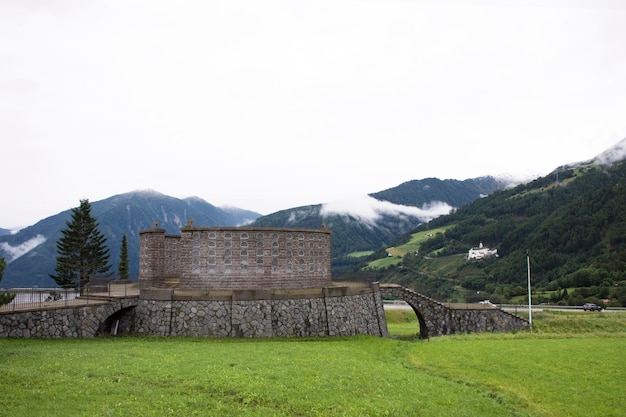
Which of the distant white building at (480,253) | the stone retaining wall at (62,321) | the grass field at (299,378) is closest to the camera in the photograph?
the grass field at (299,378)

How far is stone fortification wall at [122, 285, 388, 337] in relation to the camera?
26.7 meters

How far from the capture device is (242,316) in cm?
2695

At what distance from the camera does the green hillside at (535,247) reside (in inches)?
2968

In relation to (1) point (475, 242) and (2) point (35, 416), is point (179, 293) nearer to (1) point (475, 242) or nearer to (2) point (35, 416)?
(2) point (35, 416)

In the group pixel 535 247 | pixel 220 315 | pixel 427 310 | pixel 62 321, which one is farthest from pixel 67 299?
pixel 535 247

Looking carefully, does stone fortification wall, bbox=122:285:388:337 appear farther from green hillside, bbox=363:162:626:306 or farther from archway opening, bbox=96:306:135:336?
green hillside, bbox=363:162:626:306

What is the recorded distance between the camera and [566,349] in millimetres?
24500

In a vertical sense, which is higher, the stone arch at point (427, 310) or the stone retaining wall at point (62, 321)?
the stone retaining wall at point (62, 321)

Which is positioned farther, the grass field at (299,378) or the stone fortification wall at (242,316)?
the stone fortification wall at (242,316)

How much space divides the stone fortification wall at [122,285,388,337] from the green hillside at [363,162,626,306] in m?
28.3

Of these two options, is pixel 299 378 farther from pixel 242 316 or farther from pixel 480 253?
pixel 480 253

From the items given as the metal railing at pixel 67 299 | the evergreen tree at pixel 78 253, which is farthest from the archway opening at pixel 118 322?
the evergreen tree at pixel 78 253

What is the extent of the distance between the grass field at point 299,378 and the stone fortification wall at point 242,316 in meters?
1.44

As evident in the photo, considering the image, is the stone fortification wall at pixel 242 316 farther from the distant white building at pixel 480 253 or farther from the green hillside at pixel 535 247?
the distant white building at pixel 480 253
